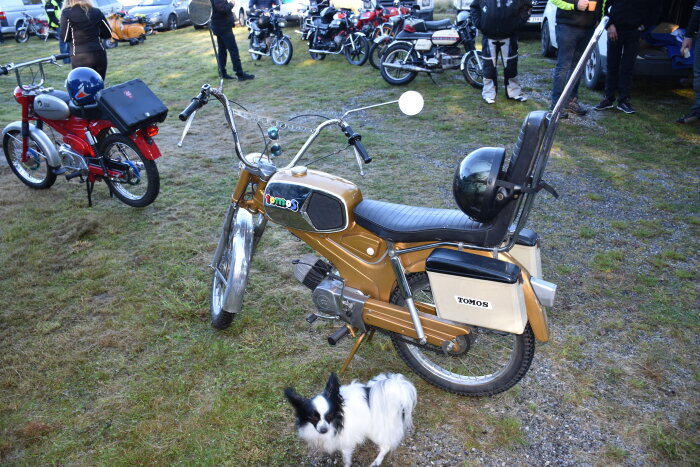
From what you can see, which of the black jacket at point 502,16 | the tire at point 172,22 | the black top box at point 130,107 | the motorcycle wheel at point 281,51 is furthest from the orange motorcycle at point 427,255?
the tire at point 172,22

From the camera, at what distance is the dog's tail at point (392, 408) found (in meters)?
2.39

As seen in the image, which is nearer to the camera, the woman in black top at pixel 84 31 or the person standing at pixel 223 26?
the woman in black top at pixel 84 31

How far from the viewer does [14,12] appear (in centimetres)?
1700

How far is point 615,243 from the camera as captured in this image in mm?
4156

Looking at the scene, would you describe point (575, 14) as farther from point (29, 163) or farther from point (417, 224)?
point (29, 163)

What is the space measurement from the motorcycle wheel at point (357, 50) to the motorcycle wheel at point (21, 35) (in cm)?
1171

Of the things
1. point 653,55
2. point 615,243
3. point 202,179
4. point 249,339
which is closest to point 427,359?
point 249,339

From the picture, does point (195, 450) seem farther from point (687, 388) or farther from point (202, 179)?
point (202, 179)

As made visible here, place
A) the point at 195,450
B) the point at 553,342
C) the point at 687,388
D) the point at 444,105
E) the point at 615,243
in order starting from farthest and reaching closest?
1. the point at 444,105
2. the point at 615,243
3. the point at 553,342
4. the point at 687,388
5. the point at 195,450

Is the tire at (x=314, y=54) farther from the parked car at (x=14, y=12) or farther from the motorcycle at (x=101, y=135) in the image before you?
the parked car at (x=14, y=12)

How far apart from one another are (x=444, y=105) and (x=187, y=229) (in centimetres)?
474

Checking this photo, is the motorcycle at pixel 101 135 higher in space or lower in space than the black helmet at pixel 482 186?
lower

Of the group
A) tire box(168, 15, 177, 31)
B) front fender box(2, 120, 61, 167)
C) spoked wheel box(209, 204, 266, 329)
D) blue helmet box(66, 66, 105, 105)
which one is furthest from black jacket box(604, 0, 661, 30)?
tire box(168, 15, 177, 31)

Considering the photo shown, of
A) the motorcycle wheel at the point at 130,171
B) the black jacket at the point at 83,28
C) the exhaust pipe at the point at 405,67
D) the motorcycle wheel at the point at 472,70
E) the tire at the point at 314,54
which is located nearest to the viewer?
the motorcycle wheel at the point at 130,171
